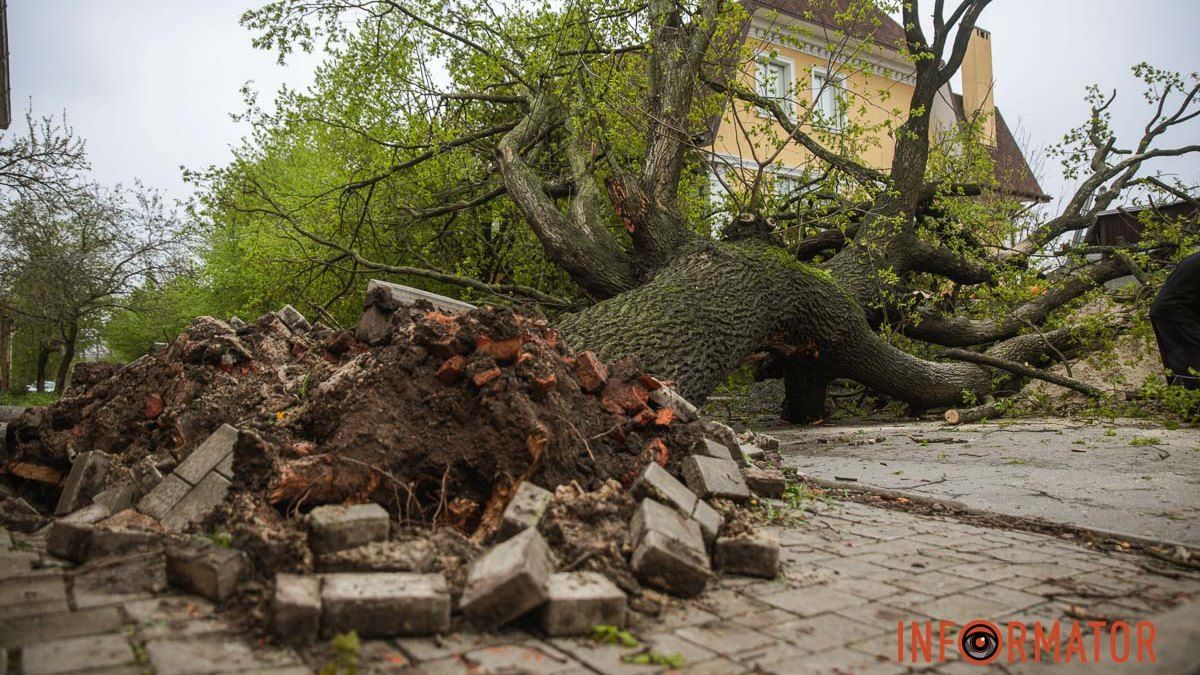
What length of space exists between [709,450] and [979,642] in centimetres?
209

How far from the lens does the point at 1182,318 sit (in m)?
7.05

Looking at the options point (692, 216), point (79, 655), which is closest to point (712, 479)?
point (79, 655)

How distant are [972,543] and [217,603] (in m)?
3.17

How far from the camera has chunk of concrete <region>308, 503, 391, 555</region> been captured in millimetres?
2645

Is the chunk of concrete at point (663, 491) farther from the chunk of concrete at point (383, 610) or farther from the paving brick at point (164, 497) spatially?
the paving brick at point (164, 497)

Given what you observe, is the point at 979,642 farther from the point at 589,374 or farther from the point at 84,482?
the point at 84,482

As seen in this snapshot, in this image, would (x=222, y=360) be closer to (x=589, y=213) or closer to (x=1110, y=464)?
(x=589, y=213)

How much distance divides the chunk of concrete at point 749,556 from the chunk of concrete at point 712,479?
0.71m

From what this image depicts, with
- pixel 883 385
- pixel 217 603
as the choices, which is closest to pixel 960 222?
pixel 883 385

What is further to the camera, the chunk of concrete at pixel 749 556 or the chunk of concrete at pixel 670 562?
the chunk of concrete at pixel 749 556

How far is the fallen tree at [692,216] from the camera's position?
786 cm

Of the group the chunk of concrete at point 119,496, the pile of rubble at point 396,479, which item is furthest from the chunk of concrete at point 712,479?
the chunk of concrete at point 119,496

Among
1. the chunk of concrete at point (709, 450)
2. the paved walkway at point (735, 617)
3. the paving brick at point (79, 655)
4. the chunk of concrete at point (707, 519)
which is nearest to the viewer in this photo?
the paving brick at point (79, 655)

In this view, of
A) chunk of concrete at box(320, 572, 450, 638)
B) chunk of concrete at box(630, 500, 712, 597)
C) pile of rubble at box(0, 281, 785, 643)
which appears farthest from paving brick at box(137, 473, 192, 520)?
A: chunk of concrete at box(630, 500, 712, 597)
